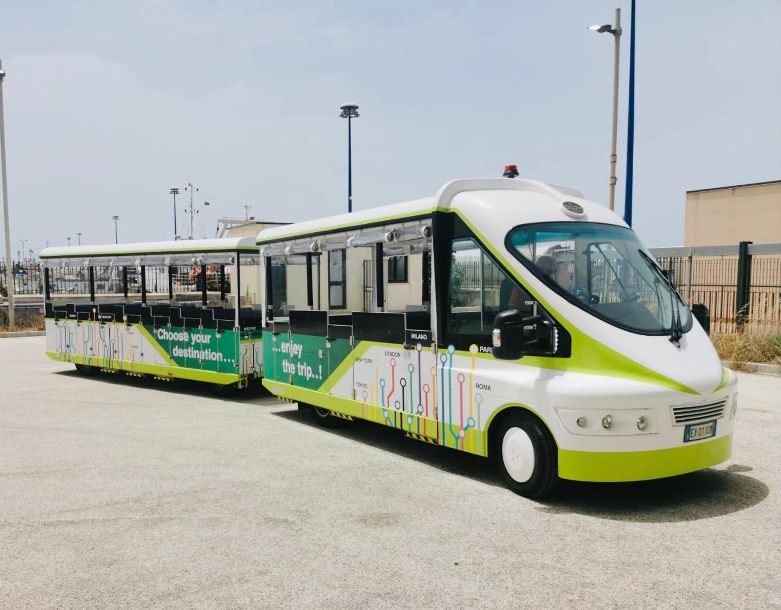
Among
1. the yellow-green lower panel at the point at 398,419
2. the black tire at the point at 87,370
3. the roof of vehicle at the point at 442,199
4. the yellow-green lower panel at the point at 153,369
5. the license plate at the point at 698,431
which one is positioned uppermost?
the roof of vehicle at the point at 442,199

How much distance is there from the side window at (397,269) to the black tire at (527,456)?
8.37 ft

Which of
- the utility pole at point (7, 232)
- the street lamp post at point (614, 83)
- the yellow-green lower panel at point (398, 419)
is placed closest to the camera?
the yellow-green lower panel at point (398, 419)

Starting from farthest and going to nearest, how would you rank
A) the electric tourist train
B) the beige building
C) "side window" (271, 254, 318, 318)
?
the beige building < "side window" (271, 254, 318, 318) < the electric tourist train

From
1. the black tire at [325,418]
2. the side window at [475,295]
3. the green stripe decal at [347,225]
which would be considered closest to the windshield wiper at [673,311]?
the side window at [475,295]

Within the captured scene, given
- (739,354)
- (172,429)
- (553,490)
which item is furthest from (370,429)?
(739,354)

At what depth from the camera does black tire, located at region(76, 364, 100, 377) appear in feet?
46.0

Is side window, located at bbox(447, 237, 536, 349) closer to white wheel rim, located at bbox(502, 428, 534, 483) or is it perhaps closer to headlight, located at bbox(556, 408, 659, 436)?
white wheel rim, located at bbox(502, 428, 534, 483)

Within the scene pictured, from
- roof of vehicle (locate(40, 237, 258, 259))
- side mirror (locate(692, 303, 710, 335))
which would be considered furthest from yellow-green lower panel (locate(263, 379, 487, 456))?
roof of vehicle (locate(40, 237, 258, 259))

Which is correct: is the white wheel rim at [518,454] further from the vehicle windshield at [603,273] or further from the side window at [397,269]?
the side window at [397,269]

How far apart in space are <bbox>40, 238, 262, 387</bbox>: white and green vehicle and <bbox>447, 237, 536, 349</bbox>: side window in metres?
5.34

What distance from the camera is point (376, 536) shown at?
4.75m

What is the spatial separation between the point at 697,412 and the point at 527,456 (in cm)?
133

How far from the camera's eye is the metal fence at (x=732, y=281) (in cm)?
1367

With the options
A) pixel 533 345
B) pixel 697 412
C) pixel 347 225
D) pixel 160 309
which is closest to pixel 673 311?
pixel 697 412
